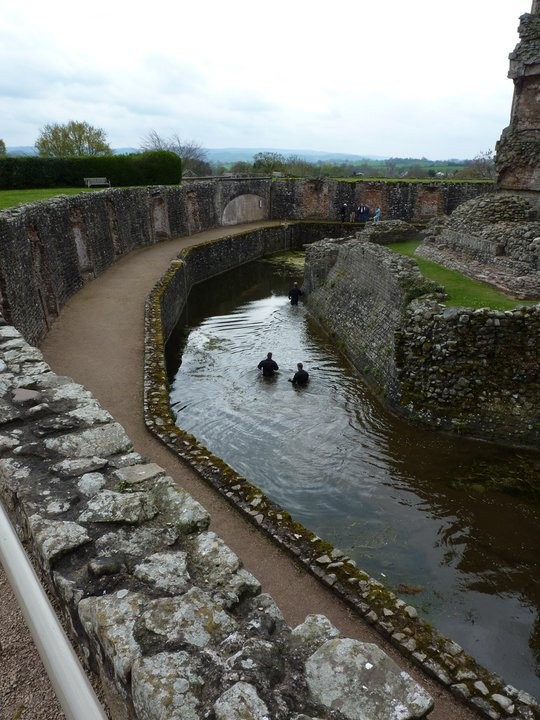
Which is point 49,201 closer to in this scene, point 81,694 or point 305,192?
point 81,694

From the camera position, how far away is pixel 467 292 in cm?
1256

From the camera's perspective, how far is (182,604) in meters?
2.19

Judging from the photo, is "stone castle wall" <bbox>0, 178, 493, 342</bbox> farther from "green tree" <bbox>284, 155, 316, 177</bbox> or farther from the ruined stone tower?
the ruined stone tower

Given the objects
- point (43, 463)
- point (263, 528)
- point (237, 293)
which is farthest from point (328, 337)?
point (43, 463)

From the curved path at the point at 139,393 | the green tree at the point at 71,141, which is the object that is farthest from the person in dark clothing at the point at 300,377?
the green tree at the point at 71,141

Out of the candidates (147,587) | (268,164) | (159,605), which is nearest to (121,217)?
(147,587)

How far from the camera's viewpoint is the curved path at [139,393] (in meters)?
5.12

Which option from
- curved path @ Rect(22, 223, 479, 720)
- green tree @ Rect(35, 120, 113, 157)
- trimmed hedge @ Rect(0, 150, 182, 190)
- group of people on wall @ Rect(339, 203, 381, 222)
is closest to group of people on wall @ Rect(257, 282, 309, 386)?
curved path @ Rect(22, 223, 479, 720)

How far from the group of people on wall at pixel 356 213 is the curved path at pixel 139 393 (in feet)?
45.7

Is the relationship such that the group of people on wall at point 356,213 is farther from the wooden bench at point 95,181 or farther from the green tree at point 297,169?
the wooden bench at point 95,181

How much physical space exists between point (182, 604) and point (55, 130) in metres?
43.8

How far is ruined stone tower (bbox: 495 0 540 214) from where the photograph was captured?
15.4 meters

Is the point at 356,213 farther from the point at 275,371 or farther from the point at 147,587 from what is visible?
the point at 147,587

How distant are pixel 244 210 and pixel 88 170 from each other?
31.0ft
